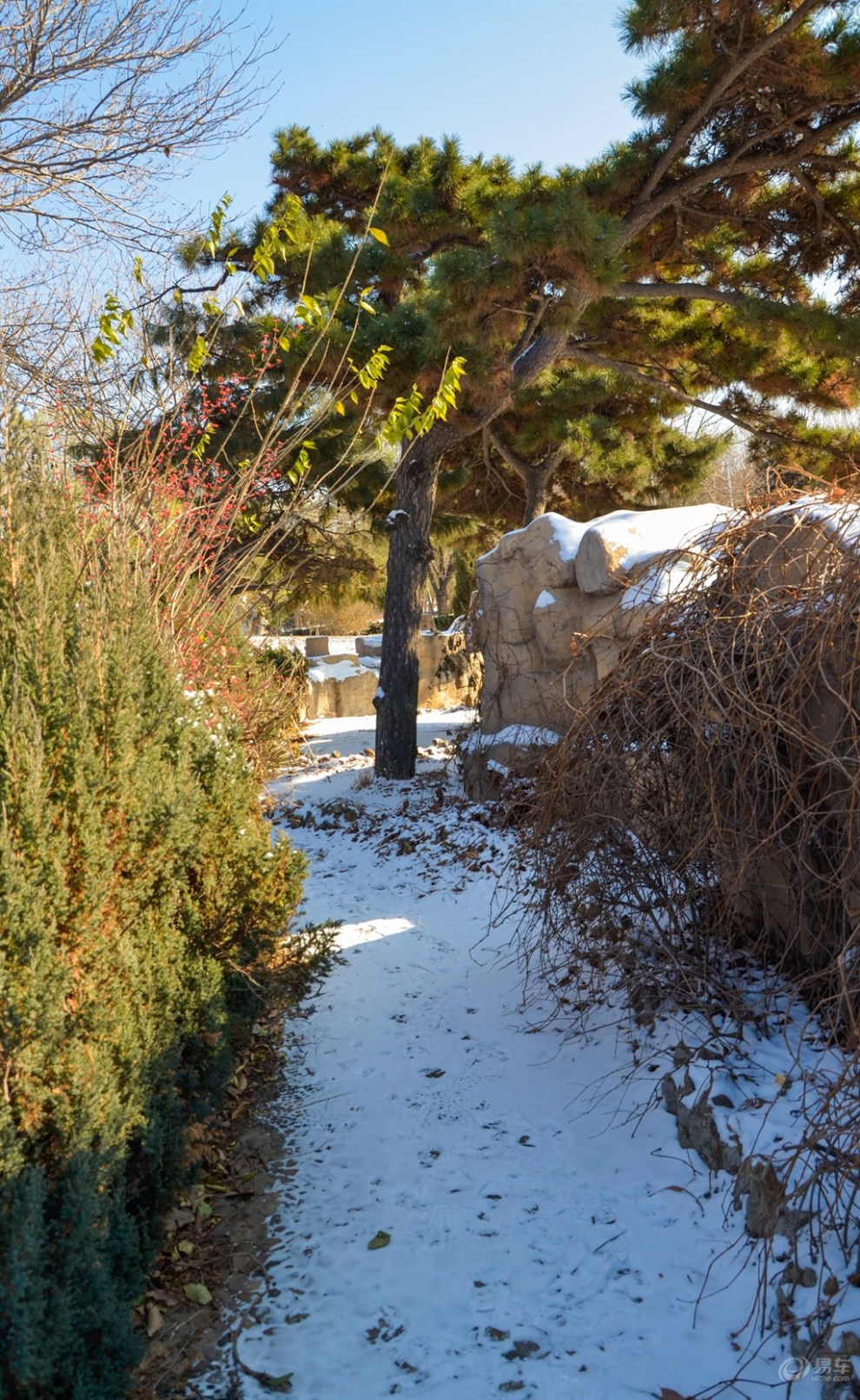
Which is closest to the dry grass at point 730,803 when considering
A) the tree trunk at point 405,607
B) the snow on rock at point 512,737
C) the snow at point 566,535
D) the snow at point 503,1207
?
the snow at point 503,1207

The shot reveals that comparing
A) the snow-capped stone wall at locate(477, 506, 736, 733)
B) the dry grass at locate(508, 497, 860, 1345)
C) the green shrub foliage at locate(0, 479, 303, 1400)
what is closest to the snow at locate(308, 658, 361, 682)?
the snow-capped stone wall at locate(477, 506, 736, 733)

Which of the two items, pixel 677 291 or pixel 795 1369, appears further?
pixel 677 291

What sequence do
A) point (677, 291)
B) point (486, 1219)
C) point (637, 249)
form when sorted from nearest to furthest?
point (486, 1219) → point (677, 291) → point (637, 249)

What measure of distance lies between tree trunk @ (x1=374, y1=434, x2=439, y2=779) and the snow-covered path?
3.85 metres

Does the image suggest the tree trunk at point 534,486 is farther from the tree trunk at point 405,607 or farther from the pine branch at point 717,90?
the pine branch at point 717,90

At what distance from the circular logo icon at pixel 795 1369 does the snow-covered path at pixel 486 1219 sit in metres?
0.02

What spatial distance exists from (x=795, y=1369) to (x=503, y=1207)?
0.91 meters

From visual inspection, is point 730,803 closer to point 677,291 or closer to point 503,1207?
point 503,1207

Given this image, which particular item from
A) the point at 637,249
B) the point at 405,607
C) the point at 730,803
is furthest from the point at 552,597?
the point at 730,803

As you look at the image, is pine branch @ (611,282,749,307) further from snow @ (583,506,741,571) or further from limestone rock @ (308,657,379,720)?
limestone rock @ (308,657,379,720)

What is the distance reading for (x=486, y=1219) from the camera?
266 centimetres

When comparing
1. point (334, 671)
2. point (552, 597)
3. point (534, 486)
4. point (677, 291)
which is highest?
point (677, 291)

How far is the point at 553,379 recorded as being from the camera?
32.3 ft

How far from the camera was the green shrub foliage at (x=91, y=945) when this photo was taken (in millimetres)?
1744
